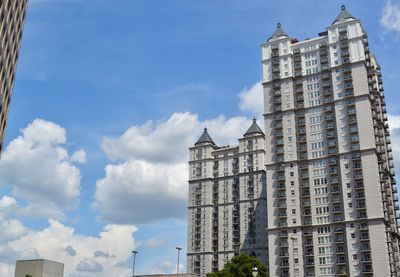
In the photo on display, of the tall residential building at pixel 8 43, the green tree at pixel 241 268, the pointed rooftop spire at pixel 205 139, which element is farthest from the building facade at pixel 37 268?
the pointed rooftop spire at pixel 205 139

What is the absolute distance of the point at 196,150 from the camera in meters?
177

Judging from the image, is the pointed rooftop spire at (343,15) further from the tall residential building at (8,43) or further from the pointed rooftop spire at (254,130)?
the tall residential building at (8,43)

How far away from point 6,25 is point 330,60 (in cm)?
10035

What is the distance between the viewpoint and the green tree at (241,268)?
358 feet

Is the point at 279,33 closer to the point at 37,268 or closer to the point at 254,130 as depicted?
the point at 254,130

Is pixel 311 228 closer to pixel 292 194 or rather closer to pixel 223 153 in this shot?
pixel 292 194

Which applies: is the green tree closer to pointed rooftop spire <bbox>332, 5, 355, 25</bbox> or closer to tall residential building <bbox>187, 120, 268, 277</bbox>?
tall residential building <bbox>187, 120, 268, 277</bbox>

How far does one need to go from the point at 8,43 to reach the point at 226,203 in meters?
116

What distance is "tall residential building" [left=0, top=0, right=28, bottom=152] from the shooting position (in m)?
56.0

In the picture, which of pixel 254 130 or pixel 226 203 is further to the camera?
pixel 254 130

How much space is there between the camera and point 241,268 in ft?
361

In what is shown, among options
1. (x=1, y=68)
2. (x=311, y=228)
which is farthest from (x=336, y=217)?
(x=1, y=68)

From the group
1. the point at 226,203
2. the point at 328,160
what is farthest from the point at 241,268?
the point at 226,203

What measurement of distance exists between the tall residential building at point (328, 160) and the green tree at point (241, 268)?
12.5 meters
